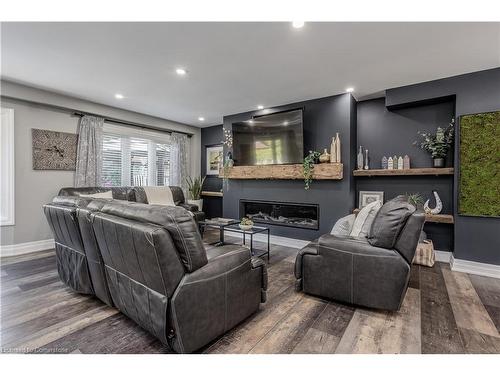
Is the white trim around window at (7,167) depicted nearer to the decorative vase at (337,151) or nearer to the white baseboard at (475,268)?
the decorative vase at (337,151)

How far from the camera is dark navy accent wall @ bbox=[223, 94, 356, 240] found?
4.08 metres

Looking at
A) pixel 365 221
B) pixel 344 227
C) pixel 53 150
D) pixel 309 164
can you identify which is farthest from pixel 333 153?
pixel 53 150

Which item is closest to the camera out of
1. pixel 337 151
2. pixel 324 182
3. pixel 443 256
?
pixel 443 256

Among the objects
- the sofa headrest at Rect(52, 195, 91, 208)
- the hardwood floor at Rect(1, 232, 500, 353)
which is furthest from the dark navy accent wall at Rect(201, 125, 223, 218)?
the sofa headrest at Rect(52, 195, 91, 208)

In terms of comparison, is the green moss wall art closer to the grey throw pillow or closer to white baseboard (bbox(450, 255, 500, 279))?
white baseboard (bbox(450, 255, 500, 279))

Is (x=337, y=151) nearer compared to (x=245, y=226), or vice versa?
(x=245, y=226)

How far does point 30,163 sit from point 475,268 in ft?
22.1

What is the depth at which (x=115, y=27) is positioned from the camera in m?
2.27

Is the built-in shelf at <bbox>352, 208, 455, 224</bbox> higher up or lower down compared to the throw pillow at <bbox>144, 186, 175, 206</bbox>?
lower down

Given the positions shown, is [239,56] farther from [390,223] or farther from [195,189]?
[195,189]

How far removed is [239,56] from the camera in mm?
2824

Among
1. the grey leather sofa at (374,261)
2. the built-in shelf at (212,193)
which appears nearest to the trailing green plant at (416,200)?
the grey leather sofa at (374,261)

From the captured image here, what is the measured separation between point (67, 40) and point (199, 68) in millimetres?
1377

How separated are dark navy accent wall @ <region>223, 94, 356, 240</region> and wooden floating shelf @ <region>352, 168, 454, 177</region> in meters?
0.24
